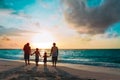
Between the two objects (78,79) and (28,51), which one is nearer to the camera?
(78,79)

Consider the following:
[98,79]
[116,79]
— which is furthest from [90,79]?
[116,79]

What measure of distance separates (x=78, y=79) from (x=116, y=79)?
7.82 feet

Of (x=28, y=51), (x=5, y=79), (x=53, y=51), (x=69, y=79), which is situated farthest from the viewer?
(x=28, y=51)

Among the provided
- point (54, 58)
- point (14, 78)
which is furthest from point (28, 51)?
point (14, 78)

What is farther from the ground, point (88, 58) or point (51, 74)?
point (88, 58)

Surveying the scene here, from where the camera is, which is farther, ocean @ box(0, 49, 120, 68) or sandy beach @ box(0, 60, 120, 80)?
ocean @ box(0, 49, 120, 68)

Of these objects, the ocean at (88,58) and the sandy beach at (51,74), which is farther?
the ocean at (88,58)

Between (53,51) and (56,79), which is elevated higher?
(53,51)

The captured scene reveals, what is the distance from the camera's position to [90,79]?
42.9 feet

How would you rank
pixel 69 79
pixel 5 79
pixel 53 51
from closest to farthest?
pixel 5 79 < pixel 69 79 < pixel 53 51

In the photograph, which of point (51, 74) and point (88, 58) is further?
point (88, 58)

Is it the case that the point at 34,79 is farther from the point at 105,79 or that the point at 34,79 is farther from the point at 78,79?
the point at 105,79

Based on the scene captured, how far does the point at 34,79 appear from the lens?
1204 cm

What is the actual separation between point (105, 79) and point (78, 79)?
1672 millimetres
